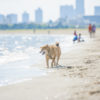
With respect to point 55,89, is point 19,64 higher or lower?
lower

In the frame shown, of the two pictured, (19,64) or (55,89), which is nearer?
(55,89)

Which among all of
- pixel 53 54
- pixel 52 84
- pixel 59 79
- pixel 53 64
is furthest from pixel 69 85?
pixel 53 64

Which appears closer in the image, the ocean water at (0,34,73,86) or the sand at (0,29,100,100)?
the sand at (0,29,100,100)

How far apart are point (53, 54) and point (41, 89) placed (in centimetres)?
351

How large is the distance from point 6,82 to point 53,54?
2840 mm

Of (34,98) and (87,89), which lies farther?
(87,89)

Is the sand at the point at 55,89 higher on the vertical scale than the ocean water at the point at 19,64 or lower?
higher

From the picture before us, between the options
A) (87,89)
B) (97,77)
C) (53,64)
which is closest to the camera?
(87,89)

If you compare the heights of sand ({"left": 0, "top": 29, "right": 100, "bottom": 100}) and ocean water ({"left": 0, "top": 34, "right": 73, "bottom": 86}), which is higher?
sand ({"left": 0, "top": 29, "right": 100, "bottom": 100})

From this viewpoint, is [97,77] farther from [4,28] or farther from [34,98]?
[4,28]

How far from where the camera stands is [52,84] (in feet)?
17.9

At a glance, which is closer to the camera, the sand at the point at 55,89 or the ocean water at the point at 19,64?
the sand at the point at 55,89

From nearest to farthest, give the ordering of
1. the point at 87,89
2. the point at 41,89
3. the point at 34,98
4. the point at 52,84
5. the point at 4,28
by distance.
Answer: the point at 34,98 → the point at 87,89 → the point at 41,89 → the point at 52,84 → the point at 4,28

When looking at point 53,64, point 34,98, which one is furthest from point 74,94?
point 53,64
